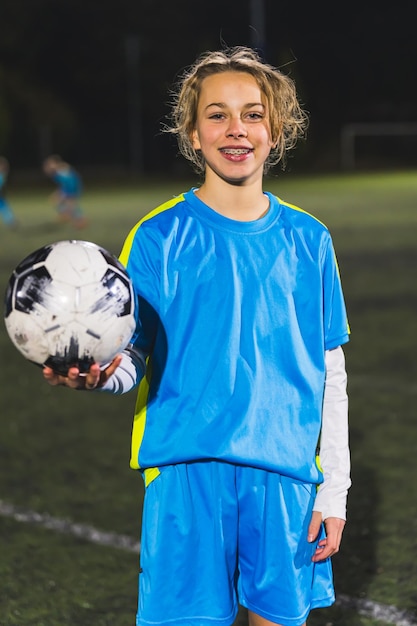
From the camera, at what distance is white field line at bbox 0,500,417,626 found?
339cm

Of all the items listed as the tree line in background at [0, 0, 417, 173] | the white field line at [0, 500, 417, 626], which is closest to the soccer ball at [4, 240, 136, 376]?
the white field line at [0, 500, 417, 626]

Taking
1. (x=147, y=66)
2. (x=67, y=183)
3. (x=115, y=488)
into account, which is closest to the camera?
(x=115, y=488)

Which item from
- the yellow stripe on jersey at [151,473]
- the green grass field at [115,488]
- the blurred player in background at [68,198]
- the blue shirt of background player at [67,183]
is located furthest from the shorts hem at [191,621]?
the blue shirt of background player at [67,183]

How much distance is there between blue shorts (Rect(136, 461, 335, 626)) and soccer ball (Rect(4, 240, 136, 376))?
0.39m

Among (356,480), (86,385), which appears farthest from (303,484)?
(356,480)

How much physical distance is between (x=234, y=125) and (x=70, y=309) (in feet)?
1.97

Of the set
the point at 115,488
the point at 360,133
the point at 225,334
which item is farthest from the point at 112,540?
the point at 360,133

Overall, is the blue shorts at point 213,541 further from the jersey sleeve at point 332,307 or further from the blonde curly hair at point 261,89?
the blonde curly hair at point 261,89

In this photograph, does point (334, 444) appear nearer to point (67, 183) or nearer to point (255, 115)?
point (255, 115)

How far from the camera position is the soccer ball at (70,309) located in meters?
2.17

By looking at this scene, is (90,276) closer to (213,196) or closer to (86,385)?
(86,385)

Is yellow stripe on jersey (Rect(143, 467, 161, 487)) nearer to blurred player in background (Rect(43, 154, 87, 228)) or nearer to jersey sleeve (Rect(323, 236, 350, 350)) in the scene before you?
jersey sleeve (Rect(323, 236, 350, 350))

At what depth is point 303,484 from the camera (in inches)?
95.3

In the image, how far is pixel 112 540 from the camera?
163 inches
